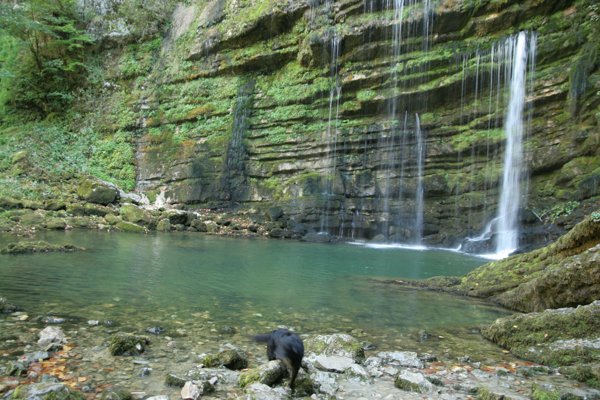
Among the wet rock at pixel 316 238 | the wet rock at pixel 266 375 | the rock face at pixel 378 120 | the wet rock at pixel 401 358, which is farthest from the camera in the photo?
the wet rock at pixel 316 238

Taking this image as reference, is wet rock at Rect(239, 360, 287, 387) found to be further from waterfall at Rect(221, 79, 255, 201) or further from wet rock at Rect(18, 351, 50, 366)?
waterfall at Rect(221, 79, 255, 201)

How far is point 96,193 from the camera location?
20.0 m

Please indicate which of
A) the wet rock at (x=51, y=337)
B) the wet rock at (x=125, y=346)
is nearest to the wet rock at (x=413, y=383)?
the wet rock at (x=125, y=346)

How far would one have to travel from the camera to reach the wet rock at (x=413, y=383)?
368 cm

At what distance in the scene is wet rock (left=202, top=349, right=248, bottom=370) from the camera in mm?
4059

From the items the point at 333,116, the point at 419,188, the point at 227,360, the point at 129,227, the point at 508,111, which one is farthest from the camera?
the point at 333,116

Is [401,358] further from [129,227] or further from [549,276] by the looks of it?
[129,227]

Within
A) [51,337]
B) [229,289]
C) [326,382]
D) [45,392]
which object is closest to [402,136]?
[229,289]

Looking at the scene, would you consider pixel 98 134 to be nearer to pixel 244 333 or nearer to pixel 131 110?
pixel 131 110

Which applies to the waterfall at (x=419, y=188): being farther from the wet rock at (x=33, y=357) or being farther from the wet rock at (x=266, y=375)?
the wet rock at (x=33, y=357)

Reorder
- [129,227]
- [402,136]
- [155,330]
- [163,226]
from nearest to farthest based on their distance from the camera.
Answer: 1. [155,330]
2. [129,227]
3. [163,226]
4. [402,136]

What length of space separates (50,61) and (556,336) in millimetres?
31885

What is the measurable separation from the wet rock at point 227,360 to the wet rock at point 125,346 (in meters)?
0.69

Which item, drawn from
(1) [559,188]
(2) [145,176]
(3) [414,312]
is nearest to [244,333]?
(3) [414,312]
